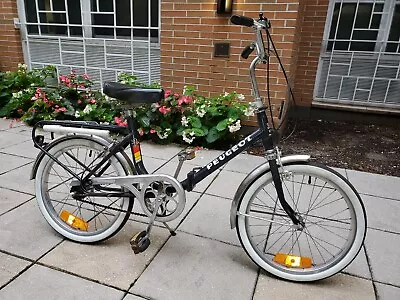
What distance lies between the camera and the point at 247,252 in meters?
1.68

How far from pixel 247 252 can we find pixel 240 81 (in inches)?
90.8

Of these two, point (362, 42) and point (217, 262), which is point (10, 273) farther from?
point (362, 42)

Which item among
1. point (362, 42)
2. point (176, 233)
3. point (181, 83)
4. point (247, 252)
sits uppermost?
point (362, 42)

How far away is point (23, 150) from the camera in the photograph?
10.5ft

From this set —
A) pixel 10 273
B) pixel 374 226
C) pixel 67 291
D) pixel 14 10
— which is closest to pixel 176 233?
pixel 67 291

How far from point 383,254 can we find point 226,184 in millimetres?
1252

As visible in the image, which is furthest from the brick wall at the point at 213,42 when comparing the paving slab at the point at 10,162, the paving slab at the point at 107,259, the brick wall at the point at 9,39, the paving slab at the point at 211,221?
the brick wall at the point at 9,39

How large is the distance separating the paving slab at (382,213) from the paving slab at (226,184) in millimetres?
1037

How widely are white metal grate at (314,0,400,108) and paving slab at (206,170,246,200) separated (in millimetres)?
2701

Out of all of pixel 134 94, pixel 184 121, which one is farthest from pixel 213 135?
pixel 134 94

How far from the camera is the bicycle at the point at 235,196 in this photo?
5.00 feet

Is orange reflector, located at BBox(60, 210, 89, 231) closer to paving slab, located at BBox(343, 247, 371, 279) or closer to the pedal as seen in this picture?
the pedal

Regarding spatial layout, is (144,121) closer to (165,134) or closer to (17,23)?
(165,134)

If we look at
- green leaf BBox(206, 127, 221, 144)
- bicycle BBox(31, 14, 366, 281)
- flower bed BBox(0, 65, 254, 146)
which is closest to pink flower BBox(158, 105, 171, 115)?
flower bed BBox(0, 65, 254, 146)
